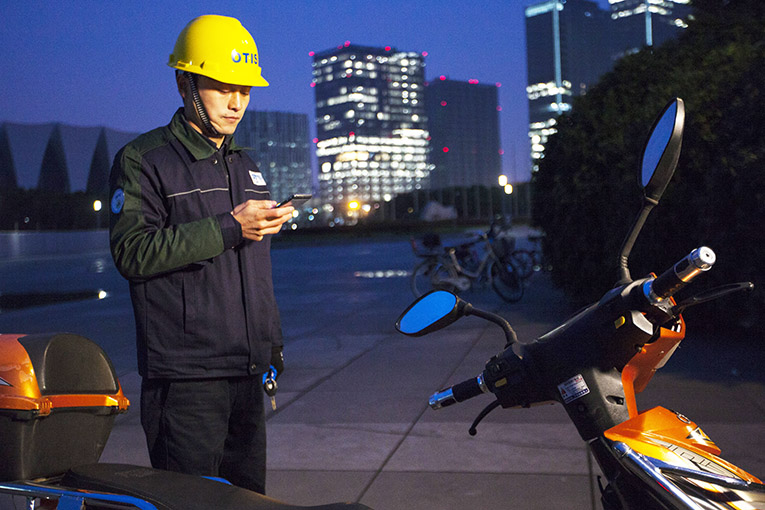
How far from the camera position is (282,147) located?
14150 cm

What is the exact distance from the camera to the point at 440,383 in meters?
6.50

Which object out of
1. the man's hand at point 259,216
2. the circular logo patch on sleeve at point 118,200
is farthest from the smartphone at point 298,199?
the circular logo patch on sleeve at point 118,200

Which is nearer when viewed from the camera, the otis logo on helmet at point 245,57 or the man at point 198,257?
the man at point 198,257

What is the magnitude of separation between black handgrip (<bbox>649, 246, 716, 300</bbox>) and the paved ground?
2.49 metres

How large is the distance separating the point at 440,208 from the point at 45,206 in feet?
138

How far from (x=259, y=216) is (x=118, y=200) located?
44 centimetres

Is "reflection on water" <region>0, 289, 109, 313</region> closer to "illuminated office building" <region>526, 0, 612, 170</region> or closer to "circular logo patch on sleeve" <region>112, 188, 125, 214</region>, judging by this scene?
"circular logo patch on sleeve" <region>112, 188, 125, 214</region>

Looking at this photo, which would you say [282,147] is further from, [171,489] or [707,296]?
[707,296]

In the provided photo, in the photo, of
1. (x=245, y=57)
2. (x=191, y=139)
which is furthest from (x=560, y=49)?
(x=191, y=139)

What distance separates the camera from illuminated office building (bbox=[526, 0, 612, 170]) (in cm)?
5561

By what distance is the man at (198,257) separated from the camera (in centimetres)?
229

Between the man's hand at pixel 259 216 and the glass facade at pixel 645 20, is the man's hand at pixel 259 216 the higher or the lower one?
the lower one

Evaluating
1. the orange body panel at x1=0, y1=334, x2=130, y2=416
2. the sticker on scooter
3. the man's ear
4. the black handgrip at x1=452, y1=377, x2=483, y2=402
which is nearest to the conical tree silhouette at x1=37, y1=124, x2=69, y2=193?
the man's ear

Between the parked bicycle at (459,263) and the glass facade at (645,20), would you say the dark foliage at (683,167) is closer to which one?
the glass facade at (645,20)
